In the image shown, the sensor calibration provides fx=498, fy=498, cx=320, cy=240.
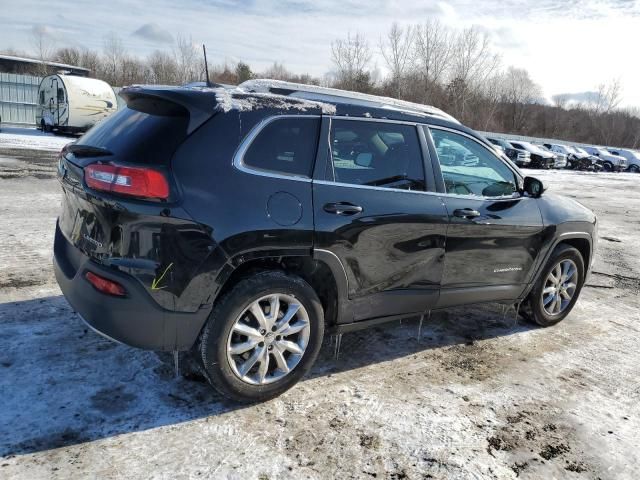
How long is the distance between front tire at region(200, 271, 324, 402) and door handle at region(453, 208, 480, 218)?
132 centimetres

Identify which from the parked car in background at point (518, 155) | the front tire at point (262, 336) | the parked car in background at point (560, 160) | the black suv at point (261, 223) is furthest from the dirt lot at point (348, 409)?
the parked car in background at point (560, 160)

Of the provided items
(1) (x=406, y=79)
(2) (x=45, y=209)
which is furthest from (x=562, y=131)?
(2) (x=45, y=209)

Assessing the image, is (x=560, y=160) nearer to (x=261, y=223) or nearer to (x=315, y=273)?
(x=315, y=273)

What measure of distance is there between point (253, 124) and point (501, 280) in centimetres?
252

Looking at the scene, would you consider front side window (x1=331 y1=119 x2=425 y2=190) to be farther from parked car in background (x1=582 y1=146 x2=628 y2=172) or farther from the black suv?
parked car in background (x1=582 y1=146 x2=628 y2=172)

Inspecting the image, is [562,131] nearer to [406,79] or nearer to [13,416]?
[406,79]

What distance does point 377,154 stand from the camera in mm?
3467

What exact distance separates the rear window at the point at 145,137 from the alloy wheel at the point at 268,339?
1.01m

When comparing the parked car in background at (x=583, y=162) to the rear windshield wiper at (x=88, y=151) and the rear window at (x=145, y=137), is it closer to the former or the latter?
the rear window at (x=145, y=137)

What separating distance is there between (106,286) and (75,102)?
75.8 ft

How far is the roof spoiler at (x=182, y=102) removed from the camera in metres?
2.82

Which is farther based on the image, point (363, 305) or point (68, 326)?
point (68, 326)

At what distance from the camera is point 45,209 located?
7621 mm

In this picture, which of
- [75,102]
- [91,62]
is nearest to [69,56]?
[91,62]
